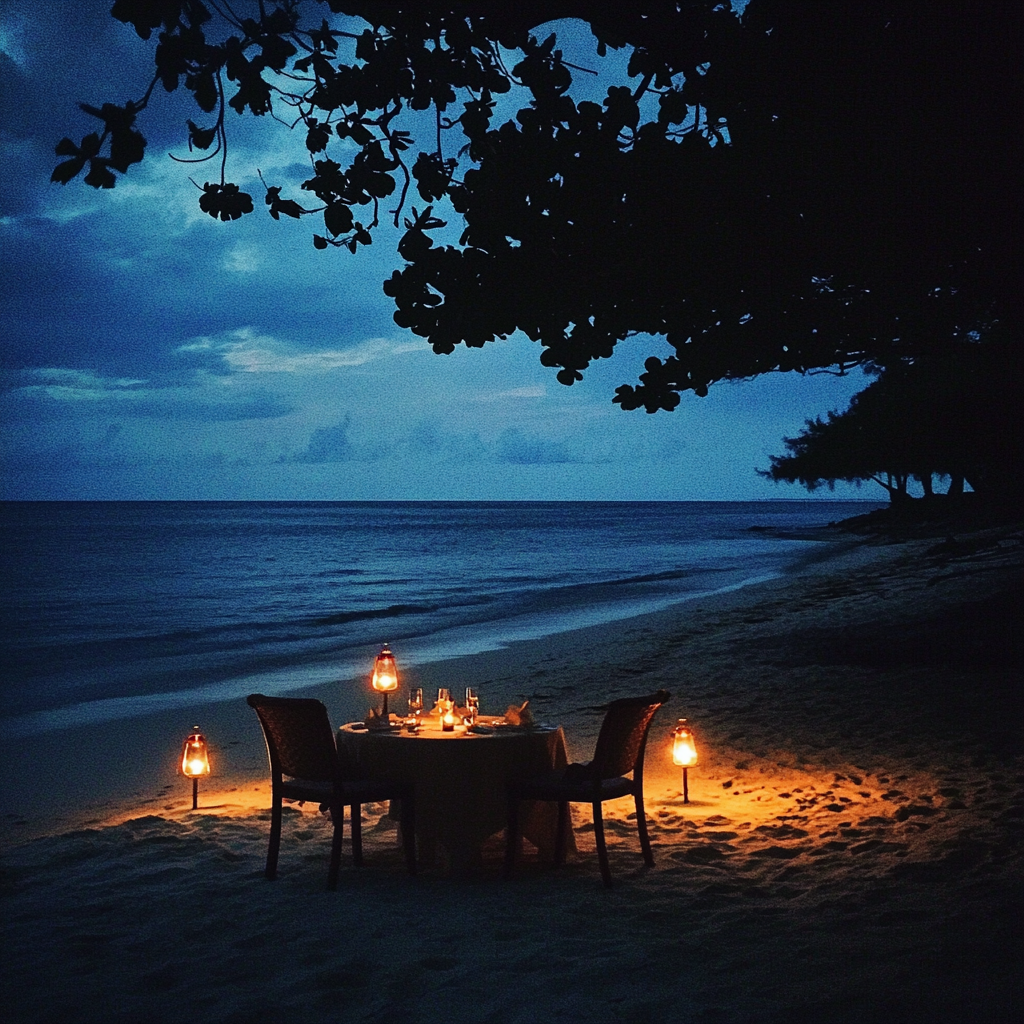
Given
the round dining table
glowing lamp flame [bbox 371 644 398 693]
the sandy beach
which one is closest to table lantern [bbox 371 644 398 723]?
glowing lamp flame [bbox 371 644 398 693]

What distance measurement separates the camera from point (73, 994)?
12.5 feet

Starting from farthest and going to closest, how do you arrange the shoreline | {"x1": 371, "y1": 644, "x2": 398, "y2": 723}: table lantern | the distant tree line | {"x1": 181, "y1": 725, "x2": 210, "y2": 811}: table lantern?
the distant tree line → the shoreline → {"x1": 371, "y1": 644, "x2": 398, "y2": 723}: table lantern → {"x1": 181, "y1": 725, "x2": 210, "y2": 811}: table lantern

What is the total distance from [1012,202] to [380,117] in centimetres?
268

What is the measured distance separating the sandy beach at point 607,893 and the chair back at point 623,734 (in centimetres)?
56

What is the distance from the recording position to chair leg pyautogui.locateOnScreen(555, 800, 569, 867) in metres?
5.45

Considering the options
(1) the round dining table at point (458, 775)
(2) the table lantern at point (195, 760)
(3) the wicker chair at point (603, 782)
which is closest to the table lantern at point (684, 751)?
(3) the wicker chair at point (603, 782)

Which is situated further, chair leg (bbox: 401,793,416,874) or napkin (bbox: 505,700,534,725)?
napkin (bbox: 505,700,534,725)

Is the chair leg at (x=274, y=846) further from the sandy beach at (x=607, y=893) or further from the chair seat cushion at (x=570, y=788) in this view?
the chair seat cushion at (x=570, y=788)

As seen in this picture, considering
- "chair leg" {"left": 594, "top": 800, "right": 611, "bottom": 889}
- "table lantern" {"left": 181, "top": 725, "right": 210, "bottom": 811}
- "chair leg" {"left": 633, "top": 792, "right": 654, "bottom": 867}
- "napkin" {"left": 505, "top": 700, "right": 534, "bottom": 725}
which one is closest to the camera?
"chair leg" {"left": 594, "top": 800, "right": 611, "bottom": 889}

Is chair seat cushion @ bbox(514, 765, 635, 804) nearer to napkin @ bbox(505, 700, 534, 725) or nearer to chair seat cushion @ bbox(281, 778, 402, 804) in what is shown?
napkin @ bbox(505, 700, 534, 725)

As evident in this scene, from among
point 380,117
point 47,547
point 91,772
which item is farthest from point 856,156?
point 47,547

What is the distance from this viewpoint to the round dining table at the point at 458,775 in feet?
17.4

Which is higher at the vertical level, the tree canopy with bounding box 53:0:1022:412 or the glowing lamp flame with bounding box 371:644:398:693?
the tree canopy with bounding box 53:0:1022:412

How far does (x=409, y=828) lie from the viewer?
5.31 m
